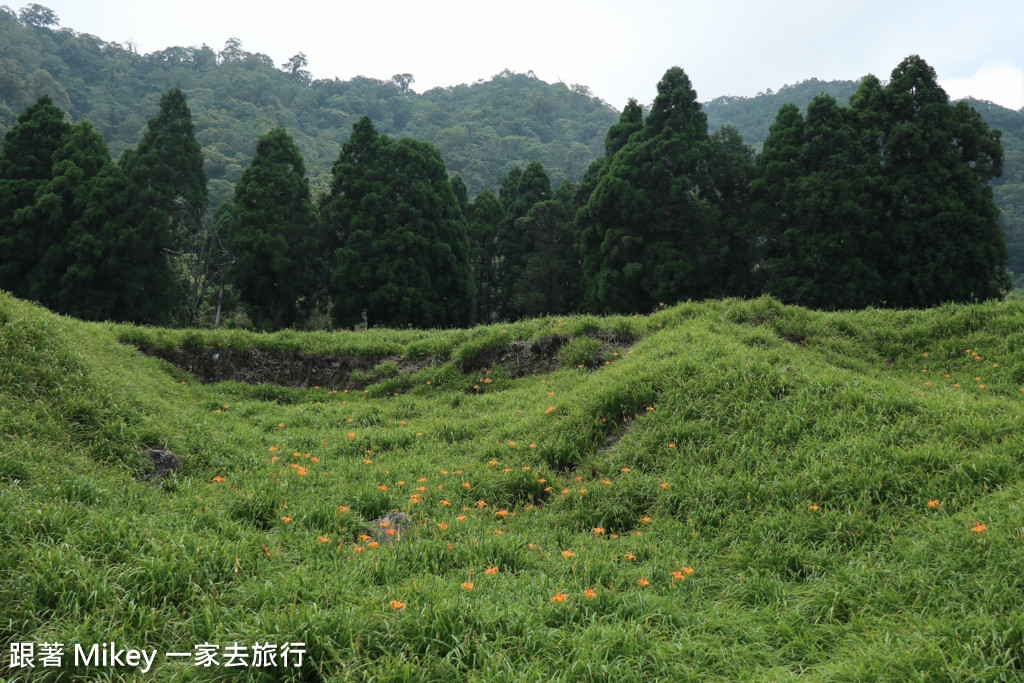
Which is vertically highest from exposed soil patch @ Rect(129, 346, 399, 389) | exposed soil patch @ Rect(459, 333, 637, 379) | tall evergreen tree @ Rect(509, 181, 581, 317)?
tall evergreen tree @ Rect(509, 181, 581, 317)

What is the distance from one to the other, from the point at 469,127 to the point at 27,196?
164ft

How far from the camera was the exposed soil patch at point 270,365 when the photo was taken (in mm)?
10242

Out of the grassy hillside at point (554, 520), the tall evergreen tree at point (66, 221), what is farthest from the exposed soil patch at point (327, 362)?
the tall evergreen tree at point (66, 221)

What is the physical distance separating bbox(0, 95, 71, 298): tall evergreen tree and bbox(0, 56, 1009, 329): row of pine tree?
0.07 m

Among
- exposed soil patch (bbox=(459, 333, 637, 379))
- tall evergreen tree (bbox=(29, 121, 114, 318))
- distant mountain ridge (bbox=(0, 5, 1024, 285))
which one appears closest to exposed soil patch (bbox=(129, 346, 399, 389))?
exposed soil patch (bbox=(459, 333, 637, 379))

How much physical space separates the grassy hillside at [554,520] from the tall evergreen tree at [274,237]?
455 inches

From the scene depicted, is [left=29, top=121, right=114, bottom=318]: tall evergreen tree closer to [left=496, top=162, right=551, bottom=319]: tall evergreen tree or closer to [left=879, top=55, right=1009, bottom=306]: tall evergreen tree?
[left=496, top=162, right=551, bottom=319]: tall evergreen tree

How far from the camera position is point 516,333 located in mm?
10133

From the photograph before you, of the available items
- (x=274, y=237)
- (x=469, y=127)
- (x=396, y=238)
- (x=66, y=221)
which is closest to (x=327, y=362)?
(x=396, y=238)

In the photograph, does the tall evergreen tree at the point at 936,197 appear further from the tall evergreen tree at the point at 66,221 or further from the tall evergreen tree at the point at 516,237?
the tall evergreen tree at the point at 66,221

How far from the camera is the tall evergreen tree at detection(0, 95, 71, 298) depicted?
18.7 metres

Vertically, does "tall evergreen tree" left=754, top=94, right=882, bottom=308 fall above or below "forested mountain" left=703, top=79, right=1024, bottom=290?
below

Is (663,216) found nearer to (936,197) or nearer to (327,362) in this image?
(936,197)

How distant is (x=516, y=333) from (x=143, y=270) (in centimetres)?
1588
